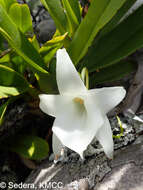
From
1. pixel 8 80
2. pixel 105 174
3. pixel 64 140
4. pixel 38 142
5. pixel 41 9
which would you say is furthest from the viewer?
pixel 41 9

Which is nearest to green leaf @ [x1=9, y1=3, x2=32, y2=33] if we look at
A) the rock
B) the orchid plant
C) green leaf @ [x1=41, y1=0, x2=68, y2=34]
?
the orchid plant

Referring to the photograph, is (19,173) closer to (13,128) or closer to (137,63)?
(13,128)

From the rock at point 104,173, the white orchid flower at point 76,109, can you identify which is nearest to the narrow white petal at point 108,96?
the white orchid flower at point 76,109

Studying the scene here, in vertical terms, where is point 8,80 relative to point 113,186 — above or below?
above

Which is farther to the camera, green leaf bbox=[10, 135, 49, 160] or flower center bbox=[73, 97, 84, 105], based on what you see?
green leaf bbox=[10, 135, 49, 160]

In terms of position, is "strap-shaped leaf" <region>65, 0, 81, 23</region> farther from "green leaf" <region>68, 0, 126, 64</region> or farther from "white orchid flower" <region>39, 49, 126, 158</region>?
"white orchid flower" <region>39, 49, 126, 158</region>

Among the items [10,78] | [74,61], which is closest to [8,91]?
[10,78]

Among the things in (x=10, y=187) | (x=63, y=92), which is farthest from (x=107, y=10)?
(x=10, y=187)
